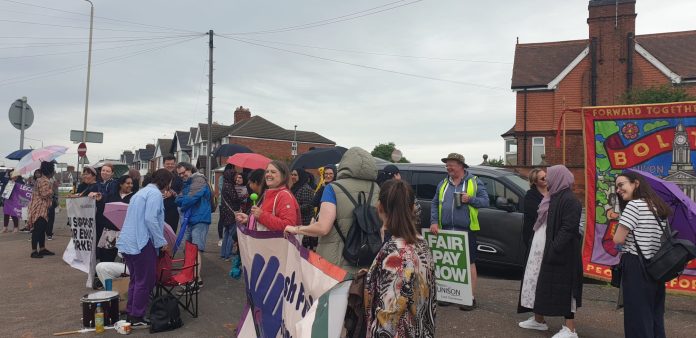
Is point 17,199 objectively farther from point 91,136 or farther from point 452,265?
point 452,265

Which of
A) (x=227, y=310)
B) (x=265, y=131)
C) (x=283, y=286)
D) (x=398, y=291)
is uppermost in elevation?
(x=265, y=131)

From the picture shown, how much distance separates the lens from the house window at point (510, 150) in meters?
28.1

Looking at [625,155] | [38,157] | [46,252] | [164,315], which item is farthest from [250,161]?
[46,252]

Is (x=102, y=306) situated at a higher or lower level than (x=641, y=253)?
lower

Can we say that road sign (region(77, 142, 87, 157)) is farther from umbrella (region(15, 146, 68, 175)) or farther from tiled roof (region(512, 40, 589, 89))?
tiled roof (region(512, 40, 589, 89))

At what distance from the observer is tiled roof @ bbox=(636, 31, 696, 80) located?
24.0m

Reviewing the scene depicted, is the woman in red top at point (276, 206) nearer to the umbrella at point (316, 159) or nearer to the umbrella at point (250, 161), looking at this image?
the umbrella at point (250, 161)

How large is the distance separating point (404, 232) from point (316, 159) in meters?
4.70

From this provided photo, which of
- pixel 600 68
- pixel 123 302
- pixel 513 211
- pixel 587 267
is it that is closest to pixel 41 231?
pixel 123 302

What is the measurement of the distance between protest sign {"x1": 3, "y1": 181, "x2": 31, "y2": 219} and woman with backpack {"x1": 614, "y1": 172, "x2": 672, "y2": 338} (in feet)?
46.9

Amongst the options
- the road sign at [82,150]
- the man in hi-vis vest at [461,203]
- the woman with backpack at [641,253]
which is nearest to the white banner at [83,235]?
the man in hi-vis vest at [461,203]

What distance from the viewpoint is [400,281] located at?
2.64 m

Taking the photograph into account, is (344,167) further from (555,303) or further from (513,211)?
(513,211)

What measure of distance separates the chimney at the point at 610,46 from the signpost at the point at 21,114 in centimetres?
2518
